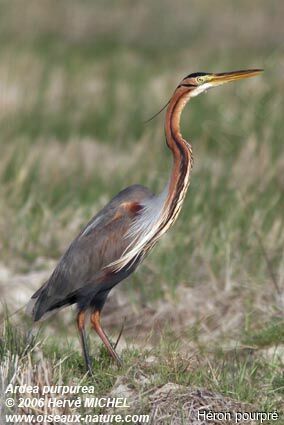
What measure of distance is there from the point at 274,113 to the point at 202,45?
564cm

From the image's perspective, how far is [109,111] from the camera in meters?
12.7

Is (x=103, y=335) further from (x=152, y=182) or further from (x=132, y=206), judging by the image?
(x=152, y=182)

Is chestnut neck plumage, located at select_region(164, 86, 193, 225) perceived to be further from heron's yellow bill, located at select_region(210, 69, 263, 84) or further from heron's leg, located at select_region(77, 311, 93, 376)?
heron's leg, located at select_region(77, 311, 93, 376)

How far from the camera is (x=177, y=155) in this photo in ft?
18.5

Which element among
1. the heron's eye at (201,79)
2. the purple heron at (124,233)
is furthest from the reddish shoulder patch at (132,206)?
the heron's eye at (201,79)

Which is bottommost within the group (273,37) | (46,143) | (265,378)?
(265,378)

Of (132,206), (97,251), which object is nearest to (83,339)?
(97,251)

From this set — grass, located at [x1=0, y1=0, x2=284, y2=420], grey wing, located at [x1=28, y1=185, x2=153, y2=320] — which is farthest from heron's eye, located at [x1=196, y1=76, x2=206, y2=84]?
grass, located at [x1=0, y1=0, x2=284, y2=420]

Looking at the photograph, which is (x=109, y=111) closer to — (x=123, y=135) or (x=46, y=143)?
(x=123, y=135)

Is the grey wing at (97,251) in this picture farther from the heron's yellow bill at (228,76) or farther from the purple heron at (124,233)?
the heron's yellow bill at (228,76)

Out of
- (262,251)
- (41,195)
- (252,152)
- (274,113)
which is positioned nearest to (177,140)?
(262,251)

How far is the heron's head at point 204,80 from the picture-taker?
18.6 feet

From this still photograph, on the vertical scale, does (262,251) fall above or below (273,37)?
below

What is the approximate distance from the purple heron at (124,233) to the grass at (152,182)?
314mm
